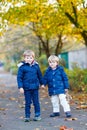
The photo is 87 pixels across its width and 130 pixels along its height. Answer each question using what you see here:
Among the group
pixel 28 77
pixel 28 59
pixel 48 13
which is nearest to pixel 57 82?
pixel 28 77

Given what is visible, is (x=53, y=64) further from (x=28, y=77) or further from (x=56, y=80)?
(x=28, y=77)

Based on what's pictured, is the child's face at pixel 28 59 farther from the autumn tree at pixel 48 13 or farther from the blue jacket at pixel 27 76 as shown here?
the autumn tree at pixel 48 13

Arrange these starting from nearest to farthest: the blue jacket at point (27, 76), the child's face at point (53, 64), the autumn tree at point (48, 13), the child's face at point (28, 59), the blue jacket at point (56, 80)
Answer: the child's face at point (28, 59)
the blue jacket at point (27, 76)
the child's face at point (53, 64)
the blue jacket at point (56, 80)
the autumn tree at point (48, 13)

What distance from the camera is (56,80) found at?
1105 cm

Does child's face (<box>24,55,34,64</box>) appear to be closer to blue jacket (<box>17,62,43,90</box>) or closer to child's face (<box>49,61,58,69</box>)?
blue jacket (<box>17,62,43,90</box>)

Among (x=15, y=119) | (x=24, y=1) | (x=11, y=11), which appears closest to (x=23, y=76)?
(x=15, y=119)

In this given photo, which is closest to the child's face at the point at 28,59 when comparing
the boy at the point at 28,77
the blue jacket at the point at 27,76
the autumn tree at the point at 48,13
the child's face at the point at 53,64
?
the boy at the point at 28,77

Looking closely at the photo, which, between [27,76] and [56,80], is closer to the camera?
[27,76]

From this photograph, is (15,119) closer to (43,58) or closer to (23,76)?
(23,76)

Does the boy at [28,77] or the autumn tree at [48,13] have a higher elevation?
the autumn tree at [48,13]

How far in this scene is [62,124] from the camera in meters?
9.73

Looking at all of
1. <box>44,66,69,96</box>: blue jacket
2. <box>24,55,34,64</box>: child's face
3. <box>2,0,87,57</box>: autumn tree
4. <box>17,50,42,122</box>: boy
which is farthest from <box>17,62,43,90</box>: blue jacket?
<box>2,0,87,57</box>: autumn tree

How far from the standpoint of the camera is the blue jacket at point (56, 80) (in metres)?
11.0

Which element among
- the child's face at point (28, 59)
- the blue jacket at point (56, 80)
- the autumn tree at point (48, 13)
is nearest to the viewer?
the child's face at point (28, 59)
